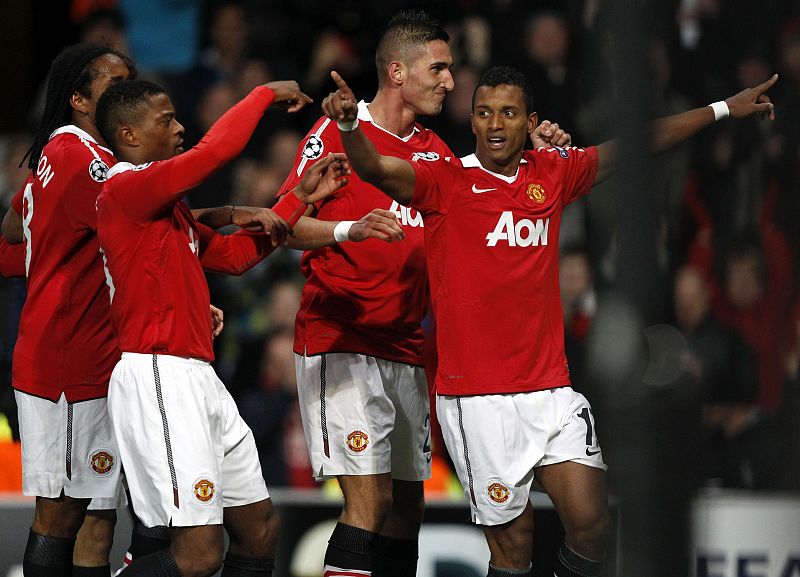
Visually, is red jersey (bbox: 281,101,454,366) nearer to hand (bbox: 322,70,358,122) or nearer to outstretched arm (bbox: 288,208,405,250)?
outstretched arm (bbox: 288,208,405,250)

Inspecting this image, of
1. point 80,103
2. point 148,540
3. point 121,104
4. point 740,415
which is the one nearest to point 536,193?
point 740,415

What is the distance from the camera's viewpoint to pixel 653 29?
82 cm

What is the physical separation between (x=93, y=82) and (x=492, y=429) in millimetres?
1614

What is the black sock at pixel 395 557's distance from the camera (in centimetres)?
362

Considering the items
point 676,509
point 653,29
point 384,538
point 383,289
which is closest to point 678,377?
point 676,509

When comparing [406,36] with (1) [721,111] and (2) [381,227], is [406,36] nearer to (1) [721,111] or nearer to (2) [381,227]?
(2) [381,227]

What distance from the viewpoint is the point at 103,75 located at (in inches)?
132

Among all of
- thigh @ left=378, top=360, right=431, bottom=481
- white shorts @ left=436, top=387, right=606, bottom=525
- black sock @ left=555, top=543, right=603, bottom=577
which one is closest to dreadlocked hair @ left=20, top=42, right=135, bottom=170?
thigh @ left=378, top=360, right=431, bottom=481

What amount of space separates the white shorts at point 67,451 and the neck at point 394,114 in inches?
50.2

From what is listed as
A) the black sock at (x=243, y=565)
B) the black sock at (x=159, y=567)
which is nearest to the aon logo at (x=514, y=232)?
the black sock at (x=243, y=565)

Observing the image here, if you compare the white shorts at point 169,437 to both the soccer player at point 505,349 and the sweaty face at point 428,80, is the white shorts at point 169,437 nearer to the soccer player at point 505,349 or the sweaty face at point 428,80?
the soccer player at point 505,349

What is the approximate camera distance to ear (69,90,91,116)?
3.38 metres

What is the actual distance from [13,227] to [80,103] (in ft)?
1.66

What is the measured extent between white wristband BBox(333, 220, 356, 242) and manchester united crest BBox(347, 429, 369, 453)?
64 cm
